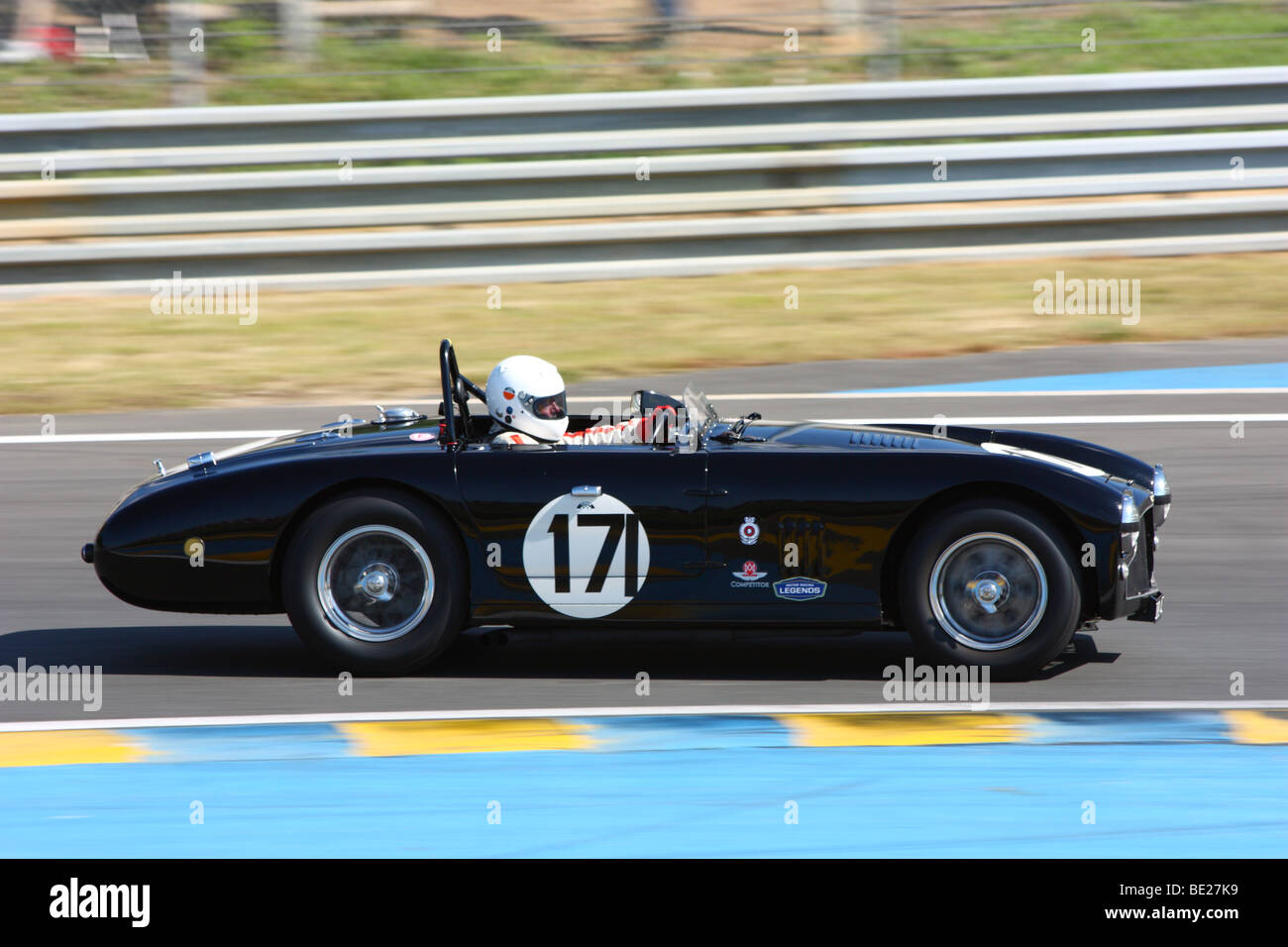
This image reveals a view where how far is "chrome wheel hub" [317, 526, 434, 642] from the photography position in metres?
5.72

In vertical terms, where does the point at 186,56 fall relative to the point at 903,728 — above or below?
above

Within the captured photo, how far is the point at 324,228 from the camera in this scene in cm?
1302

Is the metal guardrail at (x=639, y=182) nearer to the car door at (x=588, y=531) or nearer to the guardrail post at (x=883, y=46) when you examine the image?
the guardrail post at (x=883, y=46)

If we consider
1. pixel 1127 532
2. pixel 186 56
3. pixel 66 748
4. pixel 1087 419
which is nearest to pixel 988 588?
pixel 1127 532

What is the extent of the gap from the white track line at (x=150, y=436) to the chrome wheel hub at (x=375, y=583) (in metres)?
4.15

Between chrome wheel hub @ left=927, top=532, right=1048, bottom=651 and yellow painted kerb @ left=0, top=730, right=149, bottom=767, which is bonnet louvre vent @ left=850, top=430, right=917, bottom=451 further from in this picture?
yellow painted kerb @ left=0, top=730, right=149, bottom=767

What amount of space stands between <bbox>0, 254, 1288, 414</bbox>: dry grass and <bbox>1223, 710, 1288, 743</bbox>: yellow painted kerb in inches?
250

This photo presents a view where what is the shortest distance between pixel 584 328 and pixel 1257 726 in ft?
24.7

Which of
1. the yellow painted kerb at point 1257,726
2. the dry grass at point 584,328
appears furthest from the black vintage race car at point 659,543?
the dry grass at point 584,328

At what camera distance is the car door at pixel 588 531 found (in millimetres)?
5590

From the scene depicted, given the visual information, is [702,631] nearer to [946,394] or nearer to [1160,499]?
[1160,499]

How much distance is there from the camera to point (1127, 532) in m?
5.55

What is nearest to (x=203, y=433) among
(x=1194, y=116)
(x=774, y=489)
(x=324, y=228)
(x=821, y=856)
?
(x=324, y=228)

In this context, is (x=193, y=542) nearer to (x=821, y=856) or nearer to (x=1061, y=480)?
(x=821, y=856)
